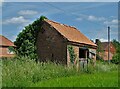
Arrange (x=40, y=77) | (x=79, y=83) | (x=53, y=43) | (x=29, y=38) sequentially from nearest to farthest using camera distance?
(x=79, y=83) < (x=40, y=77) < (x=53, y=43) < (x=29, y=38)

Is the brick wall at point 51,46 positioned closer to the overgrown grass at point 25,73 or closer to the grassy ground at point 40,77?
the grassy ground at point 40,77

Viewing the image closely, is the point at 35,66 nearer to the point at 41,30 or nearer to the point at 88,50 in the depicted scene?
the point at 41,30

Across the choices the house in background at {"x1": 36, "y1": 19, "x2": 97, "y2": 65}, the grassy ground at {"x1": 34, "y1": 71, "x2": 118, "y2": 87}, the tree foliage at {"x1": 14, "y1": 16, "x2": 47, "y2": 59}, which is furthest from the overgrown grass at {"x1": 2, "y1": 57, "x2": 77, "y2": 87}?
the tree foliage at {"x1": 14, "y1": 16, "x2": 47, "y2": 59}

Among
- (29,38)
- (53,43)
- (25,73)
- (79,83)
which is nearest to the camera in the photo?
(79,83)

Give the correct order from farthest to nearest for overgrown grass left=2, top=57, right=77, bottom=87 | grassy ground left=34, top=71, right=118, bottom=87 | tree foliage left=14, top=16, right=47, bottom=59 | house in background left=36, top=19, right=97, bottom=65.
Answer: tree foliage left=14, top=16, right=47, bottom=59, house in background left=36, top=19, right=97, bottom=65, grassy ground left=34, top=71, right=118, bottom=87, overgrown grass left=2, top=57, right=77, bottom=87

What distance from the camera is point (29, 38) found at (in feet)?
115

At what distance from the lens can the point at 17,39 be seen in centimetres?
3541

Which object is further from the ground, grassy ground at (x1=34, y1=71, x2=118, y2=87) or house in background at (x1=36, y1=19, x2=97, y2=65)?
house in background at (x1=36, y1=19, x2=97, y2=65)

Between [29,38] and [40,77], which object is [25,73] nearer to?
[40,77]

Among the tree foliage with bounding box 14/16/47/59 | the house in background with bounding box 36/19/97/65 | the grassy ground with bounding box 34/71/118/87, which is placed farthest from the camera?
the tree foliage with bounding box 14/16/47/59

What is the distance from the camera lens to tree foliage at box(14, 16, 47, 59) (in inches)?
1361

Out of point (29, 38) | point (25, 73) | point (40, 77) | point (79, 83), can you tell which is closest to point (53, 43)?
point (29, 38)

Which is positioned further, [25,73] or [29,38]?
[29,38]

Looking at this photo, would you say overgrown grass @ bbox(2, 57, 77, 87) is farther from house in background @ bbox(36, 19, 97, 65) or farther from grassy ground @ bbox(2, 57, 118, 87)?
house in background @ bbox(36, 19, 97, 65)
